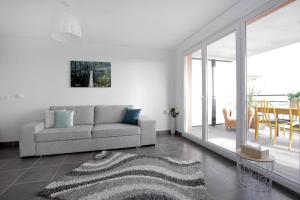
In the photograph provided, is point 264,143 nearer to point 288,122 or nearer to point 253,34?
point 288,122

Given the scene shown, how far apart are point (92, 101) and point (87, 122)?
2.00 ft

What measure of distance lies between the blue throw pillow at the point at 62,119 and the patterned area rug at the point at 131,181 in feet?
3.67

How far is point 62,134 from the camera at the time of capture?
9.49 ft

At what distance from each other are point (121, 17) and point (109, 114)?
2.12 meters

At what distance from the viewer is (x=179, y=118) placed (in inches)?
172

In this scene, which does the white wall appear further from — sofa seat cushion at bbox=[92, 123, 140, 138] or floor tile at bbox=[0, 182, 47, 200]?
floor tile at bbox=[0, 182, 47, 200]

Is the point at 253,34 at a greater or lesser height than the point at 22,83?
greater

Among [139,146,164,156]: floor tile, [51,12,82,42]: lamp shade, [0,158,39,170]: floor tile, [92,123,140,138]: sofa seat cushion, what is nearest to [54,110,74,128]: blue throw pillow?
[92,123,140,138]: sofa seat cushion

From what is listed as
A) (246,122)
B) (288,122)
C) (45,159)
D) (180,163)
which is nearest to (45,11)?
(45,159)

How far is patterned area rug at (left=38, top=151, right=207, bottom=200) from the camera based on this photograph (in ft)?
5.48

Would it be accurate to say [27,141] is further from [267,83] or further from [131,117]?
[267,83]

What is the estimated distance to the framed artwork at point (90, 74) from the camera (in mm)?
3776

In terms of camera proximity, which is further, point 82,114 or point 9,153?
point 82,114

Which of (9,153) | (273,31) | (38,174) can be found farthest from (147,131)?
(273,31)
